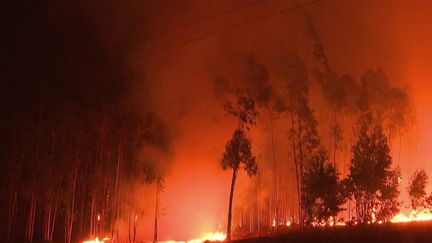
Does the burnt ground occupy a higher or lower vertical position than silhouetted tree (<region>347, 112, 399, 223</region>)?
lower

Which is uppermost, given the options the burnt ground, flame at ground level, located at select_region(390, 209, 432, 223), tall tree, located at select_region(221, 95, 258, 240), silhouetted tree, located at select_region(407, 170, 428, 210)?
tall tree, located at select_region(221, 95, 258, 240)

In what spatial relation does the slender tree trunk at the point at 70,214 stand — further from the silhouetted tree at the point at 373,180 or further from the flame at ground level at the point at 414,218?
the flame at ground level at the point at 414,218

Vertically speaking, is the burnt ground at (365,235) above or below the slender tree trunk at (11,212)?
below

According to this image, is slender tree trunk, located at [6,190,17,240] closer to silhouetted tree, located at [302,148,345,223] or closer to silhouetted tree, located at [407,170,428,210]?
silhouetted tree, located at [302,148,345,223]

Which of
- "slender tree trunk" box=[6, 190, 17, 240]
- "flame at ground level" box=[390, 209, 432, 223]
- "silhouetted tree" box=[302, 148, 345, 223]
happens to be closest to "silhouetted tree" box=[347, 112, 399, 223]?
"silhouetted tree" box=[302, 148, 345, 223]

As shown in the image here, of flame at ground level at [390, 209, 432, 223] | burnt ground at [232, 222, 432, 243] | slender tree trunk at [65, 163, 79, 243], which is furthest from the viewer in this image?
slender tree trunk at [65, 163, 79, 243]

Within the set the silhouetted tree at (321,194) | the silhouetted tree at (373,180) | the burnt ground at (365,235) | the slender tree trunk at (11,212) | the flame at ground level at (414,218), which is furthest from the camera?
the slender tree trunk at (11,212)

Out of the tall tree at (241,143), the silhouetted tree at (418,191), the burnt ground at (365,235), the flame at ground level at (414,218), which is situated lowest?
the burnt ground at (365,235)

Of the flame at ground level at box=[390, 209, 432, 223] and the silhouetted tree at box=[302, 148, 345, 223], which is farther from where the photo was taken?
the flame at ground level at box=[390, 209, 432, 223]

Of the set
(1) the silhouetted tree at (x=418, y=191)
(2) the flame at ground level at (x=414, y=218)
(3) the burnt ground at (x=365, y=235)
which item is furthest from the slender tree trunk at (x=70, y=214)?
(1) the silhouetted tree at (x=418, y=191)

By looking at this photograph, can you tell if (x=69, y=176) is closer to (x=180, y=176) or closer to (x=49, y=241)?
(x=49, y=241)

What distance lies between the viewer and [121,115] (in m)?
33.0

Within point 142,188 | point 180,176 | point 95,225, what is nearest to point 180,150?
point 180,176

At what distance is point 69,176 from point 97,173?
2.89 m
